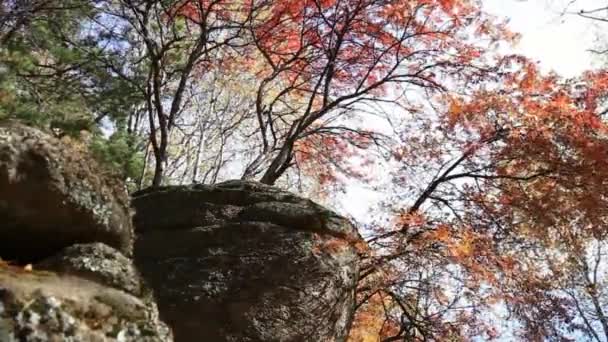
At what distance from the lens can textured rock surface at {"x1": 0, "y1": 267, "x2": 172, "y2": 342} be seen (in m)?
2.92

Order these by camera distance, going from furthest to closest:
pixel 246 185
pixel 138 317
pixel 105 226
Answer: pixel 246 185 → pixel 105 226 → pixel 138 317

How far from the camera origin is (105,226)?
406 cm

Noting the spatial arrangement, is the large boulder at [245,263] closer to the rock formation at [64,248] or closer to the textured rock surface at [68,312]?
the rock formation at [64,248]

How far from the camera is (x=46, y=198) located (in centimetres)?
369

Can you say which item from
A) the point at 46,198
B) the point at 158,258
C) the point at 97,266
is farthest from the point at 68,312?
the point at 158,258

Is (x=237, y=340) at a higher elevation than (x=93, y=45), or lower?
lower

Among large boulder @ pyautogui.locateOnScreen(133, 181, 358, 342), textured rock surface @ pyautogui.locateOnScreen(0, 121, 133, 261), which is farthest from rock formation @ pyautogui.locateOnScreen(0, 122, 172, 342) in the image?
large boulder @ pyautogui.locateOnScreen(133, 181, 358, 342)

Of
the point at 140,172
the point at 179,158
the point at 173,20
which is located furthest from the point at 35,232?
the point at 179,158

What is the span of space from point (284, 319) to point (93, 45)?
6.29 meters

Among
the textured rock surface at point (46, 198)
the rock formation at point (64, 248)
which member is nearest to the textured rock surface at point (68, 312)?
the rock formation at point (64, 248)

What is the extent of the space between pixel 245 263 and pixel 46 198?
3.29m

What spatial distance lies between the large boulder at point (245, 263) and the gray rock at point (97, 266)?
250 centimetres

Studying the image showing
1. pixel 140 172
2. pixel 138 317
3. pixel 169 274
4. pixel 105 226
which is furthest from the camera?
pixel 140 172

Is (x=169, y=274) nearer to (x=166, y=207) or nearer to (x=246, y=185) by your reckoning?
(x=166, y=207)
